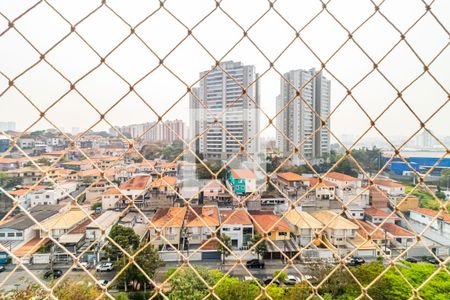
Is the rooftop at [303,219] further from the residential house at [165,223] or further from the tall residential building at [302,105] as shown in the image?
the residential house at [165,223]

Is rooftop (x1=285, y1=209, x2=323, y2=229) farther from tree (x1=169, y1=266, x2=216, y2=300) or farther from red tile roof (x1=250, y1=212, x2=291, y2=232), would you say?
tree (x1=169, y1=266, x2=216, y2=300)

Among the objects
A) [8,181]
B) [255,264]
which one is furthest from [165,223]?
[255,264]

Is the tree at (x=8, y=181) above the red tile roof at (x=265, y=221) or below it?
above

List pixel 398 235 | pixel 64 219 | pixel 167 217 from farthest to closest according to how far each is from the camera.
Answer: pixel 398 235
pixel 167 217
pixel 64 219

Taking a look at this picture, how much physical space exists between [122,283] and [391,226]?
4.94 meters

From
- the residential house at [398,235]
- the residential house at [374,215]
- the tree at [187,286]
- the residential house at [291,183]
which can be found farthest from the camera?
the residential house at [374,215]

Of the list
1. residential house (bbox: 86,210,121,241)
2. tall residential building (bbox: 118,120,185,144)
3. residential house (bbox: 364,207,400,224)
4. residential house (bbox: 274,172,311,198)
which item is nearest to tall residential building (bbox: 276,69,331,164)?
residential house (bbox: 274,172,311,198)

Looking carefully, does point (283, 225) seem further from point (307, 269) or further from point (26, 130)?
point (26, 130)

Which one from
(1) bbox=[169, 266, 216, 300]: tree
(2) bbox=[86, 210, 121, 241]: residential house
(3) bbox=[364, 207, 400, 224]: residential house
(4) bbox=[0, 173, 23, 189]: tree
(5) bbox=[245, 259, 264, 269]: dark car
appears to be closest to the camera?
(2) bbox=[86, 210, 121, 241]: residential house

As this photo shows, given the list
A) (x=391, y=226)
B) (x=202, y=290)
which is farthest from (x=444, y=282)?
(x=202, y=290)

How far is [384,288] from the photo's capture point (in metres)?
3.94

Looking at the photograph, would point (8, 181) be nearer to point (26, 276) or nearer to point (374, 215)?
point (26, 276)

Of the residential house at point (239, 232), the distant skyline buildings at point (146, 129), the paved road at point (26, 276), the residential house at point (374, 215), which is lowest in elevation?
the residential house at point (239, 232)

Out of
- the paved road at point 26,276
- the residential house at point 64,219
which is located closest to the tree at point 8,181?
the residential house at point 64,219
